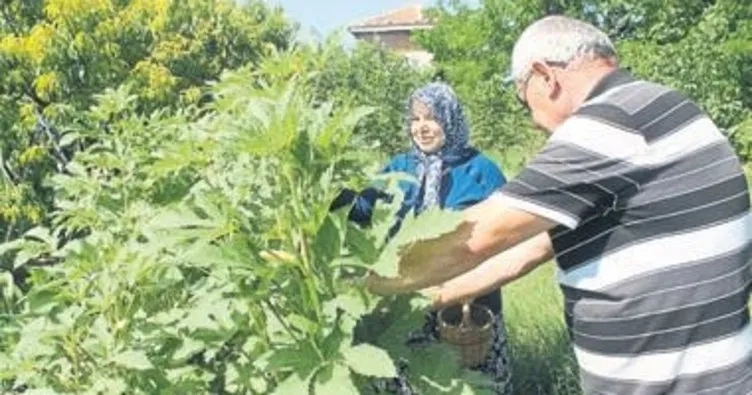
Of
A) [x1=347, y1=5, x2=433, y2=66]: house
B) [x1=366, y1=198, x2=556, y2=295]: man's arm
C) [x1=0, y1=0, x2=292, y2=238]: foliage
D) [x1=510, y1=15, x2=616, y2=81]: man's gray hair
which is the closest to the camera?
[x1=366, y1=198, x2=556, y2=295]: man's arm

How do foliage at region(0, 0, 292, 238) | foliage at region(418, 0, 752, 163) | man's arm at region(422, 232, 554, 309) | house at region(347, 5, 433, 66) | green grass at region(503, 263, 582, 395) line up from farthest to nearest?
house at region(347, 5, 433, 66), foliage at region(418, 0, 752, 163), foliage at region(0, 0, 292, 238), green grass at region(503, 263, 582, 395), man's arm at region(422, 232, 554, 309)

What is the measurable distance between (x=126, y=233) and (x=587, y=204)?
44.4 inches

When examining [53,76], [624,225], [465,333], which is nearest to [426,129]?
[465,333]

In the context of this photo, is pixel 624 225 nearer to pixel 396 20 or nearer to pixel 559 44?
pixel 559 44

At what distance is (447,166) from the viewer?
14.1 ft

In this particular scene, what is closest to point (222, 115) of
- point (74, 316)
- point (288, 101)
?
Answer: point (288, 101)

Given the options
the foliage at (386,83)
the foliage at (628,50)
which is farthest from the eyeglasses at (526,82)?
the foliage at (386,83)

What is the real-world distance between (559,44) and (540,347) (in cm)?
334

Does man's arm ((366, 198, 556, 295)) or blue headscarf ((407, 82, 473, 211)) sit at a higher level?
man's arm ((366, 198, 556, 295))

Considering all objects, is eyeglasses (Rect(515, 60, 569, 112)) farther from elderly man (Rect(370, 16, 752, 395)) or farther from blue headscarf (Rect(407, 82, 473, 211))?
blue headscarf (Rect(407, 82, 473, 211))

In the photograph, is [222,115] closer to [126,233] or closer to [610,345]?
[126,233]

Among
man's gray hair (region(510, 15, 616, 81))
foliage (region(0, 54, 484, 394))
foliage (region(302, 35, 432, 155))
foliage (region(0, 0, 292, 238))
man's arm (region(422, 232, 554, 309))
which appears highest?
man's gray hair (region(510, 15, 616, 81))

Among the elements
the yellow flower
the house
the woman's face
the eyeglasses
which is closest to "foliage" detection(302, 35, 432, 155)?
the yellow flower

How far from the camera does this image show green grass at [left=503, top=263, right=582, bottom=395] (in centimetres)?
527
